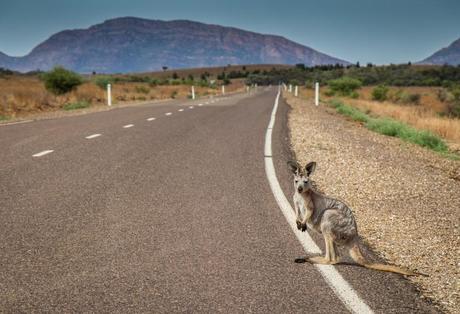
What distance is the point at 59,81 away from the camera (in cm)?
3859

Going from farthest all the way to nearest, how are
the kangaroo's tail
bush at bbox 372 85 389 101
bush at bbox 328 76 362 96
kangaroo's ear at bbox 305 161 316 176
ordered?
bush at bbox 328 76 362 96 < bush at bbox 372 85 389 101 < the kangaroo's tail < kangaroo's ear at bbox 305 161 316 176

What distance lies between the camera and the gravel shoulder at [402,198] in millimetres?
5141

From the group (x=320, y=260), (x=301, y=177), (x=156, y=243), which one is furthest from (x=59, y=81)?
(x=301, y=177)

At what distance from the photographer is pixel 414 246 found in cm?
569

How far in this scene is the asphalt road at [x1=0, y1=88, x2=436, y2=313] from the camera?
167 inches

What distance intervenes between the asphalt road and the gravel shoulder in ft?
1.55

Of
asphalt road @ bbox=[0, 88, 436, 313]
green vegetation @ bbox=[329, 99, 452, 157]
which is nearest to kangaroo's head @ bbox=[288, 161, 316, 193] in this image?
asphalt road @ bbox=[0, 88, 436, 313]

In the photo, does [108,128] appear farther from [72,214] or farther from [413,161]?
[72,214]

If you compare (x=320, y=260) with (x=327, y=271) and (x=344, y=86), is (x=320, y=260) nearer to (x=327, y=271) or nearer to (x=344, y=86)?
(x=327, y=271)

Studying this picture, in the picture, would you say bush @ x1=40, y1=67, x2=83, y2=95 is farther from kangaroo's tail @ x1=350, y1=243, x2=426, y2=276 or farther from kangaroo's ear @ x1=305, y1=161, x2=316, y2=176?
kangaroo's ear @ x1=305, y1=161, x2=316, y2=176

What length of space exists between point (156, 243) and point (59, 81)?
3518 centimetres

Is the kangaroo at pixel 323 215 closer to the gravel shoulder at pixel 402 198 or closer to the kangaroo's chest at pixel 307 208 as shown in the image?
the kangaroo's chest at pixel 307 208

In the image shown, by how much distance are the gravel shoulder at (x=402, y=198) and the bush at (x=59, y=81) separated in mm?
26978

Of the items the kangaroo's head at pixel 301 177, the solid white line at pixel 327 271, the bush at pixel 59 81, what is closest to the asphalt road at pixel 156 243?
the solid white line at pixel 327 271
